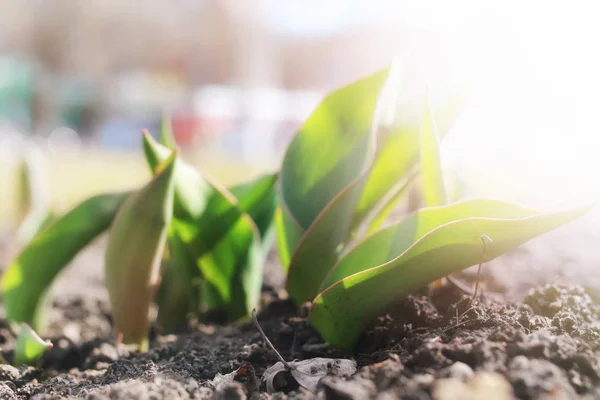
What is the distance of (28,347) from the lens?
1.06 metres

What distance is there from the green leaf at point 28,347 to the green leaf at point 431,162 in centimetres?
73

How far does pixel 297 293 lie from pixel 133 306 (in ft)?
1.12

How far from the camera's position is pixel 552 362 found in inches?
27.6

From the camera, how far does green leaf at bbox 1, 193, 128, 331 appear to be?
122 cm

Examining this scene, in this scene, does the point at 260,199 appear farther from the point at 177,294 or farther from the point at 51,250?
the point at 51,250

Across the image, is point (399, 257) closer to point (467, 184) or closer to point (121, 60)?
point (467, 184)

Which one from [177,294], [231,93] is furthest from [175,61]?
[177,294]

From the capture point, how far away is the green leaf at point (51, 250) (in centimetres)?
122

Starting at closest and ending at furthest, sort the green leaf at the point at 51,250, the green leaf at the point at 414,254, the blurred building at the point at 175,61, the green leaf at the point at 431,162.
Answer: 1. the green leaf at the point at 414,254
2. the green leaf at the point at 431,162
3. the green leaf at the point at 51,250
4. the blurred building at the point at 175,61

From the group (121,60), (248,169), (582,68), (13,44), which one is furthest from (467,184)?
(121,60)

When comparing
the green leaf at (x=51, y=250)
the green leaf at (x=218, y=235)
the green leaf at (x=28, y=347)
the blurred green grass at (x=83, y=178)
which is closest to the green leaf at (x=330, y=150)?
the green leaf at (x=218, y=235)

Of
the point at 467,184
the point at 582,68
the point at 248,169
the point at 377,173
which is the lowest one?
the point at 248,169

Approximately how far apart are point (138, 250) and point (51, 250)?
0.85ft

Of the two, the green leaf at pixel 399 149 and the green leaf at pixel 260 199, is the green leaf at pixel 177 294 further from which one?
the green leaf at pixel 399 149
